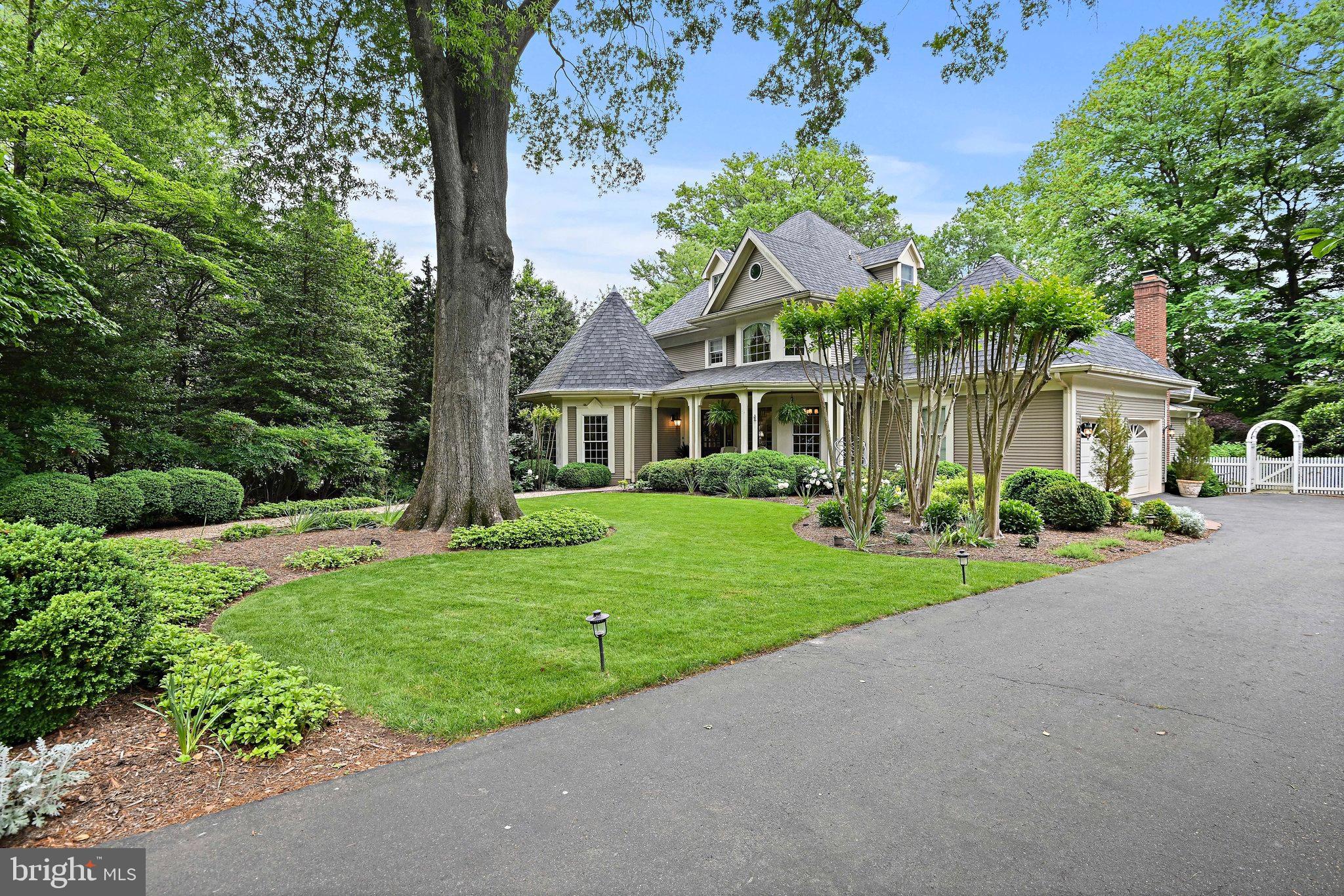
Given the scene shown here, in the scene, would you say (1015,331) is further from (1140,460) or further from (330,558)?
(1140,460)

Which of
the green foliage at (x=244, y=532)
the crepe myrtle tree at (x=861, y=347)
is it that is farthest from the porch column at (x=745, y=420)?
the green foliage at (x=244, y=532)

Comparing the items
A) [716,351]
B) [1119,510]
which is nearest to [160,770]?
[1119,510]

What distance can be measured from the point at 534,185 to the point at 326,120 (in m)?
4.03

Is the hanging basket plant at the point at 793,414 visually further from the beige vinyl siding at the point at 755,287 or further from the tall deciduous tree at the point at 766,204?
the tall deciduous tree at the point at 766,204

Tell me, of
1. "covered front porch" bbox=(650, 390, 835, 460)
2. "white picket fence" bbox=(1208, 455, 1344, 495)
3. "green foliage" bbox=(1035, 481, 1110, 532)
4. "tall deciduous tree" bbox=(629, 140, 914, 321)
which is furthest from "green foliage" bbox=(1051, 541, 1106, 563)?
"tall deciduous tree" bbox=(629, 140, 914, 321)

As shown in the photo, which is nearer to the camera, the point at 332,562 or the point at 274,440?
the point at 332,562

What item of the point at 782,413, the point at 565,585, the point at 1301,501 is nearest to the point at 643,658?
the point at 565,585

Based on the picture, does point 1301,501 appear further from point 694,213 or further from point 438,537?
point 694,213

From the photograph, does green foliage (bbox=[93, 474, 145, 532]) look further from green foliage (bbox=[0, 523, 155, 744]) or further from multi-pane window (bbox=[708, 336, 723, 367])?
multi-pane window (bbox=[708, 336, 723, 367])

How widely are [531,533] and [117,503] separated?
7.28 m

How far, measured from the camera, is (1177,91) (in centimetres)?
2008

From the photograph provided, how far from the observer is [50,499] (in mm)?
8656

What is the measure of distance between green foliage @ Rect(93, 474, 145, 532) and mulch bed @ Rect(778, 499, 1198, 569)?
1133cm

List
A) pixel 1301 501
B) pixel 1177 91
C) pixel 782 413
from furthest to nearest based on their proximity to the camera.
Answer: pixel 1177 91 < pixel 782 413 < pixel 1301 501
